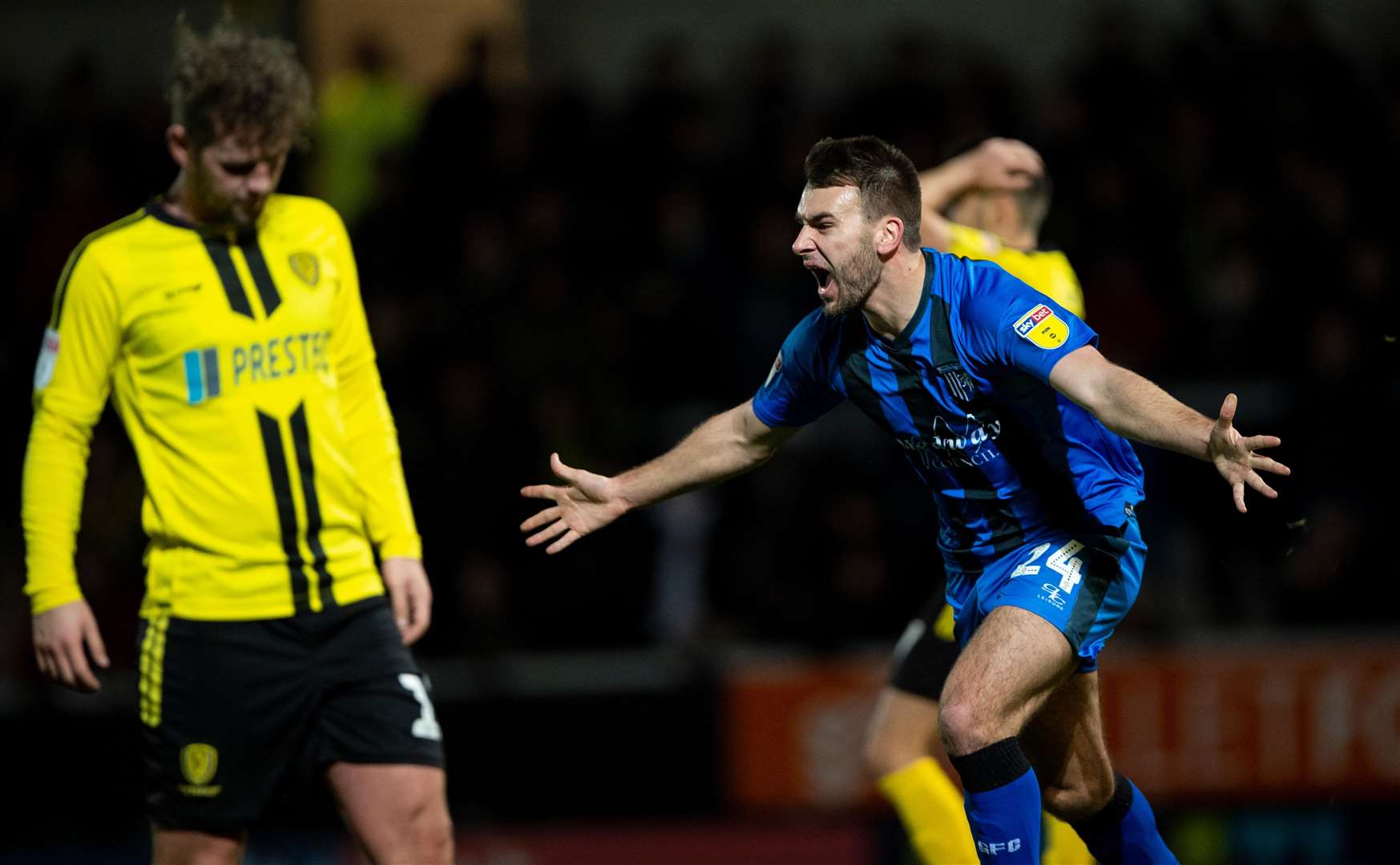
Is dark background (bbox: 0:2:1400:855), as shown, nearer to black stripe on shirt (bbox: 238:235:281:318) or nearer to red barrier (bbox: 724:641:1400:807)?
red barrier (bbox: 724:641:1400:807)

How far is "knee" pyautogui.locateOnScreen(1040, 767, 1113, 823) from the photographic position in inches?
166

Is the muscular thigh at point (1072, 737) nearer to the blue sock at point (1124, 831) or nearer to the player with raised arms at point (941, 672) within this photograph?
the blue sock at point (1124, 831)

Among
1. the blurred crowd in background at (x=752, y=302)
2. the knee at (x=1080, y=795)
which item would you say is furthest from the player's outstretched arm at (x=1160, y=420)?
→ the blurred crowd in background at (x=752, y=302)

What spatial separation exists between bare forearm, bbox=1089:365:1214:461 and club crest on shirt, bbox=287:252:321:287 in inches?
72.7

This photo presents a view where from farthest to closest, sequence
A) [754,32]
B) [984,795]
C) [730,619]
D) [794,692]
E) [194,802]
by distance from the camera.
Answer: [754,32]
[730,619]
[794,692]
[194,802]
[984,795]

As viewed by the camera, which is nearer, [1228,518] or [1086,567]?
[1086,567]

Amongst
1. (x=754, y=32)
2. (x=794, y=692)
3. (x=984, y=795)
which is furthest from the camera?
(x=754, y=32)

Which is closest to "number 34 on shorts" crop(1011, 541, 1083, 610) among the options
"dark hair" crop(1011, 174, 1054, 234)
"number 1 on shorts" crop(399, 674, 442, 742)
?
"number 1 on shorts" crop(399, 674, 442, 742)

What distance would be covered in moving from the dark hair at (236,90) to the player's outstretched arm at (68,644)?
1.11m

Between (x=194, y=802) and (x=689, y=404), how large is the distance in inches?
199

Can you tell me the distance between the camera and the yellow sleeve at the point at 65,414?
407 cm

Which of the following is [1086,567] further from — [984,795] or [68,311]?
[68,311]

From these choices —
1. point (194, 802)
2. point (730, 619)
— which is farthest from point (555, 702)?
point (194, 802)

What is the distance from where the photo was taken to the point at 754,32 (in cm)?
1123
